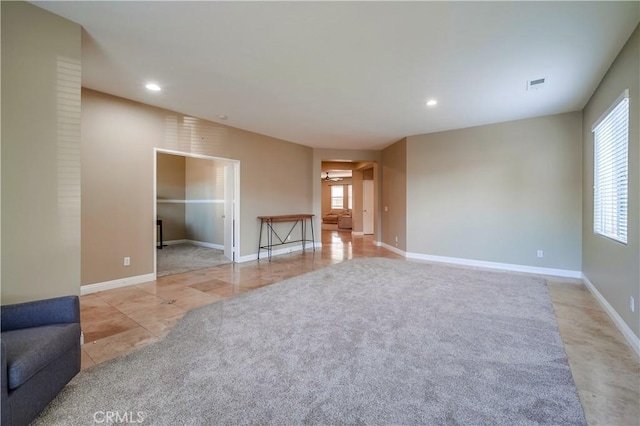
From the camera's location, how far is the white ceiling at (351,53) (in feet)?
7.08

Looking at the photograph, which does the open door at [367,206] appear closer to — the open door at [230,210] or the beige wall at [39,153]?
the open door at [230,210]

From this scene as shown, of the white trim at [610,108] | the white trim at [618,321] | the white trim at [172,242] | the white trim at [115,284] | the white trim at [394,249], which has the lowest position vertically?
the white trim at [618,321]

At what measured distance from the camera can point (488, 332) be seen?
2598 mm

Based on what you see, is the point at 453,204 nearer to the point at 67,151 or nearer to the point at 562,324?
the point at 562,324

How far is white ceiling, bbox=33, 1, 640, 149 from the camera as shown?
216 cm

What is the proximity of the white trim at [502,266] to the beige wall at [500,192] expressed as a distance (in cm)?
7

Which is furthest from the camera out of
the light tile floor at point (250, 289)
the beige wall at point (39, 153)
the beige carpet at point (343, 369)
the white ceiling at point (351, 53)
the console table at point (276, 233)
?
the console table at point (276, 233)

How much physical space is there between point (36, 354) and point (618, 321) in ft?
15.3

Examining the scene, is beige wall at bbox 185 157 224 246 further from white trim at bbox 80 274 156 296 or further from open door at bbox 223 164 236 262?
white trim at bbox 80 274 156 296

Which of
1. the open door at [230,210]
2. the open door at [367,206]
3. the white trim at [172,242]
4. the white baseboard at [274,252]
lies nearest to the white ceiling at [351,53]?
the open door at [230,210]

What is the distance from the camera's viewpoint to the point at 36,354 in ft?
4.84

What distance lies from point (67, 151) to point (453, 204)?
19.3ft

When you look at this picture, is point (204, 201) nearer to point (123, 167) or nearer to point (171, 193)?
point (171, 193)

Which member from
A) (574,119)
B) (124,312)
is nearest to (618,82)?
(574,119)
